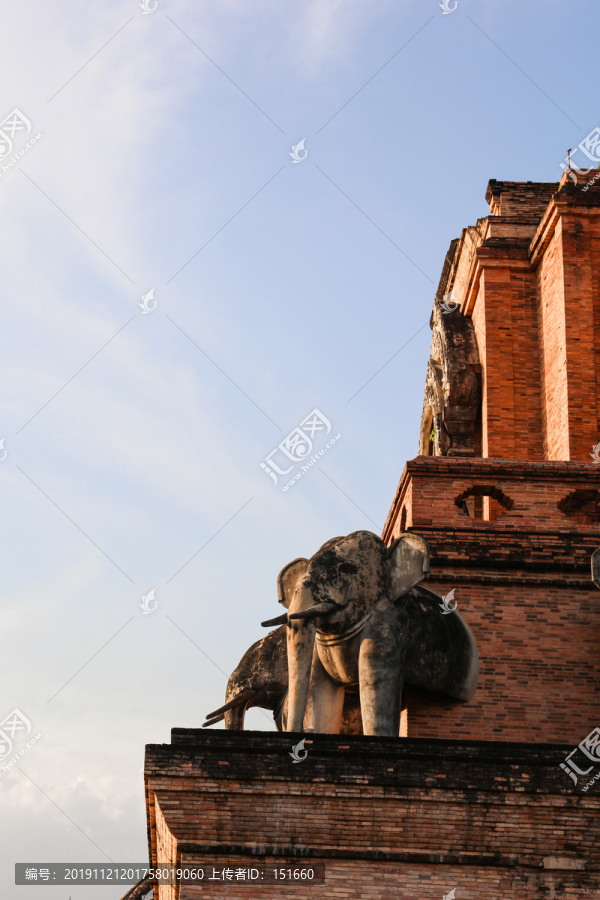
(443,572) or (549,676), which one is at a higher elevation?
(443,572)

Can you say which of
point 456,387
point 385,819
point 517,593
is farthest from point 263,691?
point 456,387

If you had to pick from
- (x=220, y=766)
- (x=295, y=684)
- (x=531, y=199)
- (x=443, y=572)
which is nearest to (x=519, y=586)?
(x=443, y=572)

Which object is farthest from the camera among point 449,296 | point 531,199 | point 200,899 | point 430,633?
point 449,296

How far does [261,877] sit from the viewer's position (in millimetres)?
13234

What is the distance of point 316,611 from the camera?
615 inches

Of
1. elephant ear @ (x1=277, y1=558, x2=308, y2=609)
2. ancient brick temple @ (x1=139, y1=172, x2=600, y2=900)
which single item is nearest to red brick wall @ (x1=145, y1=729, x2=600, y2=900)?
ancient brick temple @ (x1=139, y1=172, x2=600, y2=900)

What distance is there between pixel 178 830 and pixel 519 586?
6200mm

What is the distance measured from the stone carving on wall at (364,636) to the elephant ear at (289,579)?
0.04 ft

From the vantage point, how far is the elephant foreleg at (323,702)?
15953 mm

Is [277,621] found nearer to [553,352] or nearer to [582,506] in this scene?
[582,506]

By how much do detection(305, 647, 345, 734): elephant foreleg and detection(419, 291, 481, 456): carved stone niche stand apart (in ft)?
23.4

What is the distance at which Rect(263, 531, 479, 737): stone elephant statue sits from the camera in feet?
51.0

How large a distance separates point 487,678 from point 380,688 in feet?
7.32

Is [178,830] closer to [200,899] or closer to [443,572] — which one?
[200,899]
